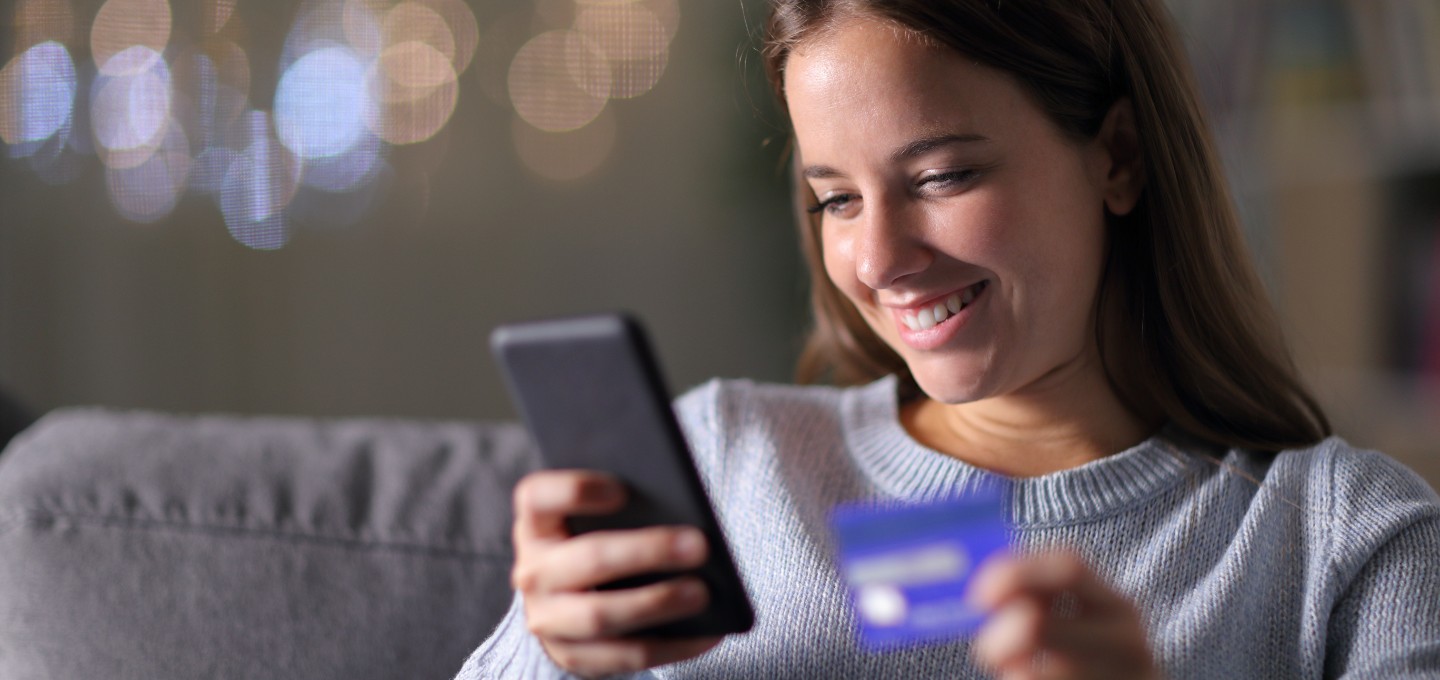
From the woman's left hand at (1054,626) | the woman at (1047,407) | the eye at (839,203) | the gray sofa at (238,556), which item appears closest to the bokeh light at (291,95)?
the gray sofa at (238,556)

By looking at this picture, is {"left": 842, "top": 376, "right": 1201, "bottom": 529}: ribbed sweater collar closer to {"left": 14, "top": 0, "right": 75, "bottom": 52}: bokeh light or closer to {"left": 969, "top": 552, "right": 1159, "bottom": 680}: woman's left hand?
{"left": 969, "top": 552, "right": 1159, "bottom": 680}: woman's left hand

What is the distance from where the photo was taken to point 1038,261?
2.87ft

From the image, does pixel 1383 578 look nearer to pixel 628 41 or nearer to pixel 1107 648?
pixel 1107 648

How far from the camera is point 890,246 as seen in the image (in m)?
0.85

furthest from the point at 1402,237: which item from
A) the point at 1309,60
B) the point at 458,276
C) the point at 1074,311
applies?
the point at 458,276

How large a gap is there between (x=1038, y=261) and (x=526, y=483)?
0.42 meters

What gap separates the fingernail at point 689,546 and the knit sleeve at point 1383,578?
52cm

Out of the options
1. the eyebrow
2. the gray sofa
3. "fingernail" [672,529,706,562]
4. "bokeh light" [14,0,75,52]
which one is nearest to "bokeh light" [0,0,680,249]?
"bokeh light" [14,0,75,52]

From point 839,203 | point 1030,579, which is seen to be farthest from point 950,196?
point 1030,579

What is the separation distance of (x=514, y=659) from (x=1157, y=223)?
61 centimetres

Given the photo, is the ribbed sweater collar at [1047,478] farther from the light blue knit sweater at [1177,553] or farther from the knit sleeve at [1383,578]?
the knit sleeve at [1383,578]

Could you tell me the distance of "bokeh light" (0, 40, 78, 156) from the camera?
7.39 feet

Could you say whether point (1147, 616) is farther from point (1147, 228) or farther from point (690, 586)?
point (690, 586)

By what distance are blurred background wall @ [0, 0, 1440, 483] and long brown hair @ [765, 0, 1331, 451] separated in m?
0.90
